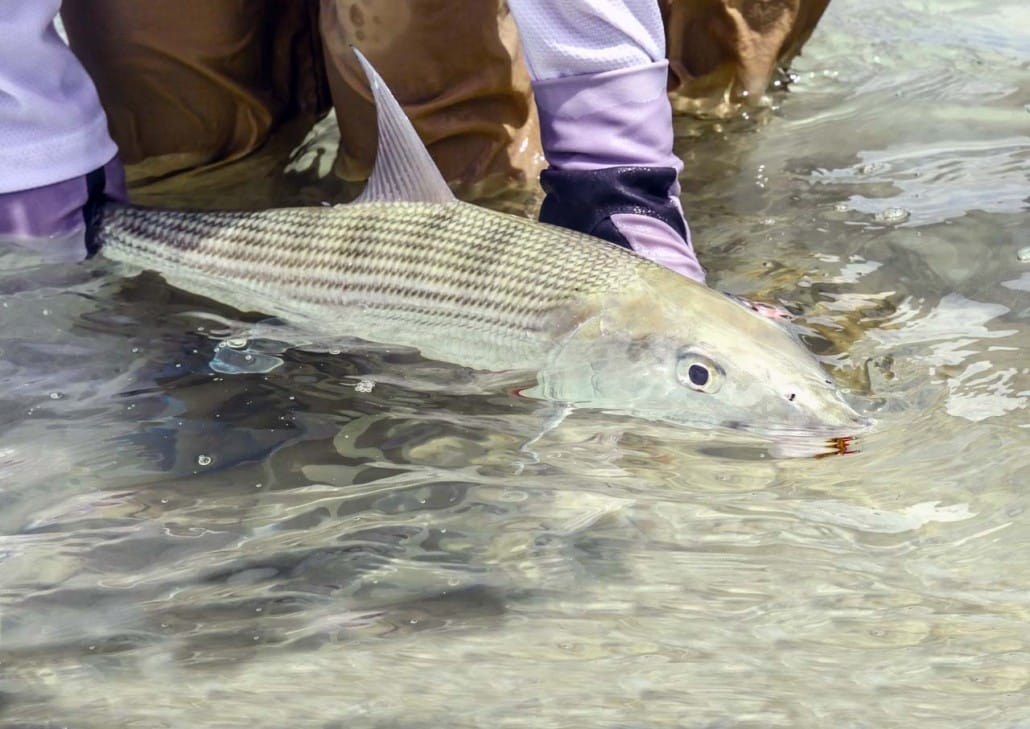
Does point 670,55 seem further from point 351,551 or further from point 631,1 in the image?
point 351,551

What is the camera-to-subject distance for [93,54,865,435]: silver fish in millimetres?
2131

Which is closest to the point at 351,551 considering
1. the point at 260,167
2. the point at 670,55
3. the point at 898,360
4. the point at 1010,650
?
the point at 1010,650

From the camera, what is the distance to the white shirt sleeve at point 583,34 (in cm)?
262

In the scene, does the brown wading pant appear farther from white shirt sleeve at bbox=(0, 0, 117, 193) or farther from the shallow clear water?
the shallow clear water

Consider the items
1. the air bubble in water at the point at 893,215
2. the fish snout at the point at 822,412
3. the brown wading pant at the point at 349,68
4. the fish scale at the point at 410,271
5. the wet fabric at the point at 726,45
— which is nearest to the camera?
the fish snout at the point at 822,412

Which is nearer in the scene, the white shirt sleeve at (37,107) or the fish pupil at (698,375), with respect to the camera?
the fish pupil at (698,375)

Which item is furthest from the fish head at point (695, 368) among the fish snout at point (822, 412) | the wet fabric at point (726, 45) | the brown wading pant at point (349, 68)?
the wet fabric at point (726, 45)

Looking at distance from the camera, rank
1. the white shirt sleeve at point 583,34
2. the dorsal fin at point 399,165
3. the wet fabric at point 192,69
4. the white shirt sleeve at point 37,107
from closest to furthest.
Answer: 1. the dorsal fin at point 399,165
2. the white shirt sleeve at point 583,34
3. the white shirt sleeve at point 37,107
4. the wet fabric at point 192,69

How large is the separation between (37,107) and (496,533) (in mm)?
1655

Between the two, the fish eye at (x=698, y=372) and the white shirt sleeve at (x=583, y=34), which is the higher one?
the white shirt sleeve at (x=583, y=34)

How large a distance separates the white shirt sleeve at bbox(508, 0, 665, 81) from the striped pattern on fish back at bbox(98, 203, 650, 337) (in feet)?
1.31

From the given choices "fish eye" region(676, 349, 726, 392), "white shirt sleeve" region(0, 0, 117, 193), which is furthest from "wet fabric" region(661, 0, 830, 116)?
"fish eye" region(676, 349, 726, 392)

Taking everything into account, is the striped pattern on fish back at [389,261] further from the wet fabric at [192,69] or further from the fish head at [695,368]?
the wet fabric at [192,69]

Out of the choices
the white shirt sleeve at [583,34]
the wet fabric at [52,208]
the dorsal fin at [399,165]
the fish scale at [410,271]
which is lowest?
the wet fabric at [52,208]
